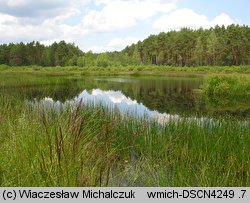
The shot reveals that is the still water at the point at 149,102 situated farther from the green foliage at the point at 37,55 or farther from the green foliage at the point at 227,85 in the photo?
the green foliage at the point at 37,55

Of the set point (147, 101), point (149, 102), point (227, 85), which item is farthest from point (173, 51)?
point (149, 102)

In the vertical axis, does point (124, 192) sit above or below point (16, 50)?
below

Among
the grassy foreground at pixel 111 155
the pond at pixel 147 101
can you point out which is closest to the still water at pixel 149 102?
the pond at pixel 147 101

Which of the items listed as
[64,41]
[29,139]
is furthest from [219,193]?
[64,41]

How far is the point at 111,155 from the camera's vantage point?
19.7 ft

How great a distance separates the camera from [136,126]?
31.0 ft

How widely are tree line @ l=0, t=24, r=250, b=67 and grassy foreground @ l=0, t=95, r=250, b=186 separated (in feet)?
255

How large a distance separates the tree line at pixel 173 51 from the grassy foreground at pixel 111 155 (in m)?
77.8

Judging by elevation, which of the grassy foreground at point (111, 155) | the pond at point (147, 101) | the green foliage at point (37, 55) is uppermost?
the green foliage at point (37, 55)

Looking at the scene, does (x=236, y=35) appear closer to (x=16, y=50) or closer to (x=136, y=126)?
(x=16, y=50)

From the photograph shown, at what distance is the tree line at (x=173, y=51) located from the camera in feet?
269

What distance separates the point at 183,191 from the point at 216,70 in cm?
6440

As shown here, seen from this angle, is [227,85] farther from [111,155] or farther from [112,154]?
[111,155]

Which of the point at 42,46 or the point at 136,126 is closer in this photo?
the point at 136,126
